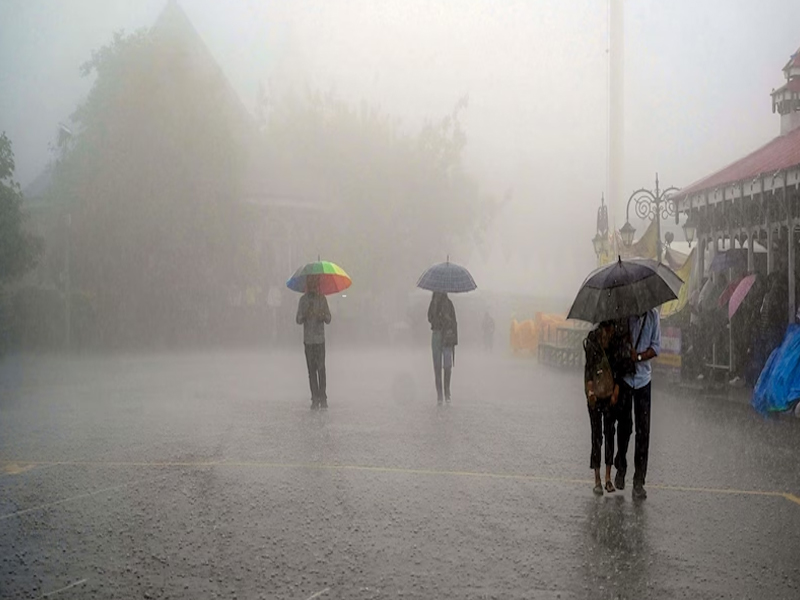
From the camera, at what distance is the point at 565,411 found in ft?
41.1

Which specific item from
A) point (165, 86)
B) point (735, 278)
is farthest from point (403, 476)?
point (165, 86)

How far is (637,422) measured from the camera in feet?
21.1

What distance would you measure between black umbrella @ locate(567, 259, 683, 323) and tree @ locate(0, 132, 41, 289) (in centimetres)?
2953

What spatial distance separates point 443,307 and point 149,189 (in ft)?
76.9

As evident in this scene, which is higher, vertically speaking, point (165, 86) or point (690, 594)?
point (165, 86)

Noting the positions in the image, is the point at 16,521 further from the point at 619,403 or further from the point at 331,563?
the point at 619,403

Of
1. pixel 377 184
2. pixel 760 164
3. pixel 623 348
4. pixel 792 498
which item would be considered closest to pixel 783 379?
pixel 760 164

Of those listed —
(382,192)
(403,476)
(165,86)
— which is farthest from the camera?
(382,192)

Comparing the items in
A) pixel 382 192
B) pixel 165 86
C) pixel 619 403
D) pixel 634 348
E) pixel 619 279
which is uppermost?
pixel 165 86

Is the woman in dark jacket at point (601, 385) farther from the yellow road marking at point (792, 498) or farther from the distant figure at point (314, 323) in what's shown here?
the distant figure at point (314, 323)

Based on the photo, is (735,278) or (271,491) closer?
(271,491)

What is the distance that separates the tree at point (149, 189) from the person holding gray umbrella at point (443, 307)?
22.7 meters

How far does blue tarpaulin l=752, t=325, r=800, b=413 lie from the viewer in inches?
444

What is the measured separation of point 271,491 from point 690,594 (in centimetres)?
337
